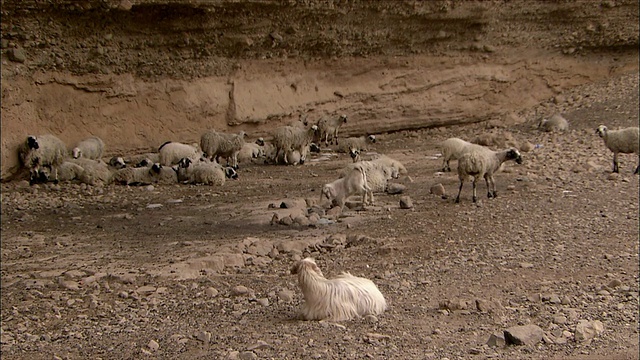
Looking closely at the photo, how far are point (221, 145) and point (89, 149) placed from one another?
2.19 metres

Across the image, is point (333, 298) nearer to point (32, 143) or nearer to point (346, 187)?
point (346, 187)

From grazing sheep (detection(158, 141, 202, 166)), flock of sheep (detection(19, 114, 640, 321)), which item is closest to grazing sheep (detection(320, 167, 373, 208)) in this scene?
flock of sheep (detection(19, 114, 640, 321))

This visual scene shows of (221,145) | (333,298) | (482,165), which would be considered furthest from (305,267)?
(221,145)

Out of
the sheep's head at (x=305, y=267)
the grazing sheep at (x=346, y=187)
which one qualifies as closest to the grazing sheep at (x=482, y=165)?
the grazing sheep at (x=346, y=187)

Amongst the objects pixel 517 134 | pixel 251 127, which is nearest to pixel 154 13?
pixel 251 127

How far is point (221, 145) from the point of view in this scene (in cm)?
1409

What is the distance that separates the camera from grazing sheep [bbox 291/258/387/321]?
6770mm

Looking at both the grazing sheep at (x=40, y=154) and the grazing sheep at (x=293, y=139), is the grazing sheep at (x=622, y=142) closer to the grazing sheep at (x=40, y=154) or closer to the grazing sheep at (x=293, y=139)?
the grazing sheep at (x=293, y=139)

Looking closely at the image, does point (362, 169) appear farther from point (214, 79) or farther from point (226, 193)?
point (214, 79)

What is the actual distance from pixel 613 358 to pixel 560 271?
1.87m

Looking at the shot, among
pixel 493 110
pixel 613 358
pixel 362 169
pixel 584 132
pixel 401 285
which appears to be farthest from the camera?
pixel 493 110

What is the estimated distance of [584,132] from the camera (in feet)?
50.6

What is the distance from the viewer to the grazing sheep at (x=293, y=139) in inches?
559

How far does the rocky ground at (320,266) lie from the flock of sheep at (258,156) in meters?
0.32
